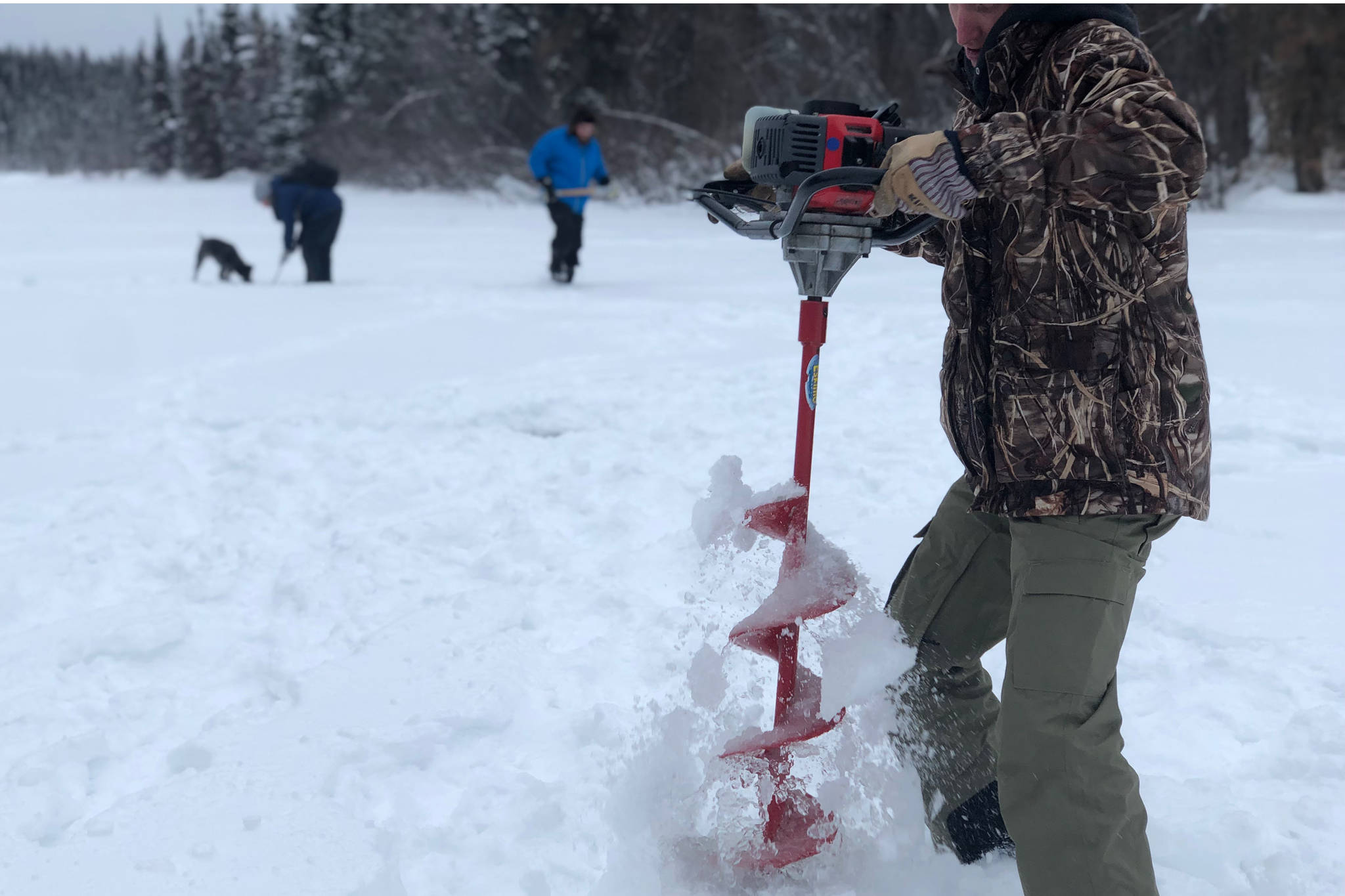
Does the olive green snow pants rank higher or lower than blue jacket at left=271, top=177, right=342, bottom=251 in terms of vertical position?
lower

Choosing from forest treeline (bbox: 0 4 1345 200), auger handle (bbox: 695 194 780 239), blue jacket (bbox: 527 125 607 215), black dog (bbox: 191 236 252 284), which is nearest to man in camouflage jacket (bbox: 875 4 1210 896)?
auger handle (bbox: 695 194 780 239)

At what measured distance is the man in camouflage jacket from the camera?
4.82 ft

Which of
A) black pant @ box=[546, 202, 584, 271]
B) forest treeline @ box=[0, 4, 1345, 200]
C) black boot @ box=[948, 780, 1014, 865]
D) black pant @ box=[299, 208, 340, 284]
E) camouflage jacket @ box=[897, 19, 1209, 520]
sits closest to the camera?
camouflage jacket @ box=[897, 19, 1209, 520]

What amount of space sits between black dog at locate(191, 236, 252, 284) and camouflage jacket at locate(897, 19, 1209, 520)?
1071cm

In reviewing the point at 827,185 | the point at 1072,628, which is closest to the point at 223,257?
the point at 827,185

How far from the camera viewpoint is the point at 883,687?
1918 millimetres

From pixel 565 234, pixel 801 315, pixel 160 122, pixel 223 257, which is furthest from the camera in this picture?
pixel 160 122

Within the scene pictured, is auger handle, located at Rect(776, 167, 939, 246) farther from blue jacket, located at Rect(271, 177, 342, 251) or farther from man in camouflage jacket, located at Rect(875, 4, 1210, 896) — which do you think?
blue jacket, located at Rect(271, 177, 342, 251)

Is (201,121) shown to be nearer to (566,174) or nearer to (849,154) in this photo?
(566,174)

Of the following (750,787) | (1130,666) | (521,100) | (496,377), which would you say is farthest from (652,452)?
(521,100)

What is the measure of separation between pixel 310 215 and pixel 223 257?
3.14 ft

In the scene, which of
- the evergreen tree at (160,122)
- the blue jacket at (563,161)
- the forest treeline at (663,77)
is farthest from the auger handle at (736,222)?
the evergreen tree at (160,122)

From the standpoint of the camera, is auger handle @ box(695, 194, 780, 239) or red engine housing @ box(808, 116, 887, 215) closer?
red engine housing @ box(808, 116, 887, 215)

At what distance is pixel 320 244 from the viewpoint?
36.9ft
